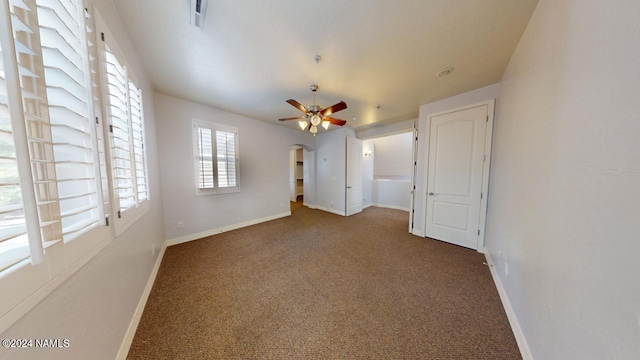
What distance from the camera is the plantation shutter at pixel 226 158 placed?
3.41m

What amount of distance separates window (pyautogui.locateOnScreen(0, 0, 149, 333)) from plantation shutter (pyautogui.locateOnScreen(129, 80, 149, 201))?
480 millimetres

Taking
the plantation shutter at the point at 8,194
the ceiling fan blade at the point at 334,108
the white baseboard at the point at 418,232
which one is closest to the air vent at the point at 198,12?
the plantation shutter at the point at 8,194

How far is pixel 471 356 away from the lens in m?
1.23

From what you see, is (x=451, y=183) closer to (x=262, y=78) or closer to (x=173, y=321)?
(x=262, y=78)

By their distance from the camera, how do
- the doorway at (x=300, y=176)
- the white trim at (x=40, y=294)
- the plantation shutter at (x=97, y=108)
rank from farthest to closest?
1. the doorway at (x=300, y=176)
2. the plantation shutter at (x=97, y=108)
3. the white trim at (x=40, y=294)

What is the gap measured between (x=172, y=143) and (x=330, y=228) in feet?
10.6

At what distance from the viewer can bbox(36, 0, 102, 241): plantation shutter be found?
0.76 metres

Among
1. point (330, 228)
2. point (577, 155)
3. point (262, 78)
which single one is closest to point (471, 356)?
point (577, 155)

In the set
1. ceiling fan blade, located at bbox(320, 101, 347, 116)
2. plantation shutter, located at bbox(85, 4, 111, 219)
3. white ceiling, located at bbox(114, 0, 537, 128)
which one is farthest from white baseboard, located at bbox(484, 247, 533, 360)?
plantation shutter, located at bbox(85, 4, 111, 219)

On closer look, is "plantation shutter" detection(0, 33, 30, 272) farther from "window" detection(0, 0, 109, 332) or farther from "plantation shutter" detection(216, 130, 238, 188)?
"plantation shutter" detection(216, 130, 238, 188)

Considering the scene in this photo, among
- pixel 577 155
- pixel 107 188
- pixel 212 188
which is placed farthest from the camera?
pixel 212 188

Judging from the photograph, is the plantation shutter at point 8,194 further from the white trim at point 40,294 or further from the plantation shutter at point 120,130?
the plantation shutter at point 120,130

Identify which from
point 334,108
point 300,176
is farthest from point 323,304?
point 300,176

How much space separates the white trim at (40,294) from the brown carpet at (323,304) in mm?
904
